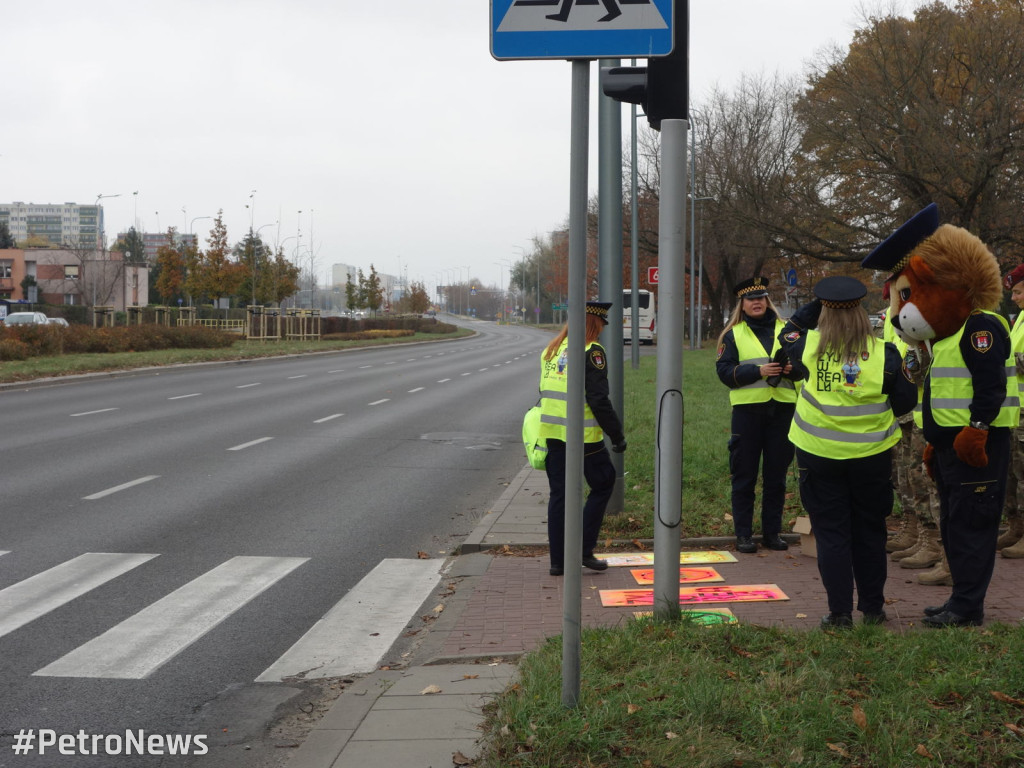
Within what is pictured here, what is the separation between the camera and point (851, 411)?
556cm

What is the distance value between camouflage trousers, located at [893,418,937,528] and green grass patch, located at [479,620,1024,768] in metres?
1.86

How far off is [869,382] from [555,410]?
2137 millimetres

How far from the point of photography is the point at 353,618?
21.4ft

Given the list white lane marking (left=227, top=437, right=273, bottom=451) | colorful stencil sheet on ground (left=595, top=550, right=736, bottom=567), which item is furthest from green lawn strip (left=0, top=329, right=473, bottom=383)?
colorful stencil sheet on ground (left=595, top=550, right=736, bottom=567)

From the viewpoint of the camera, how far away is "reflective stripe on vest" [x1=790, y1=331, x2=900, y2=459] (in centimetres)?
553

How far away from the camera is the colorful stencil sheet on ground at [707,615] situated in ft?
17.7

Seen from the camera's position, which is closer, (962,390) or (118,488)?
(962,390)

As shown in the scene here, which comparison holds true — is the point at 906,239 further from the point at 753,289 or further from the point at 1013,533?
the point at 1013,533

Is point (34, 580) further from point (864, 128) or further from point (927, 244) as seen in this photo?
point (864, 128)

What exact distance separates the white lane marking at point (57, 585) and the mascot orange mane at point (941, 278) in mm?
4962

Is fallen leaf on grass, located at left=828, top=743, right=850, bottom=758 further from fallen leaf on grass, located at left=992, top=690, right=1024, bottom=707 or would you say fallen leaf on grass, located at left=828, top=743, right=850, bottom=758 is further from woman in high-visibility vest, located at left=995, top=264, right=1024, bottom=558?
woman in high-visibility vest, located at left=995, top=264, right=1024, bottom=558

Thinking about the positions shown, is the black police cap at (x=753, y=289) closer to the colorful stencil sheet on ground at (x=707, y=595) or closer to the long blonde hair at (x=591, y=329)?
the long blonde hair at (x=591, y=329)

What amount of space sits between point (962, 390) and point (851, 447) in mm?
588

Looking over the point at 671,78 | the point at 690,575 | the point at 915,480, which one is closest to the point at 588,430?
the point at 690,575
